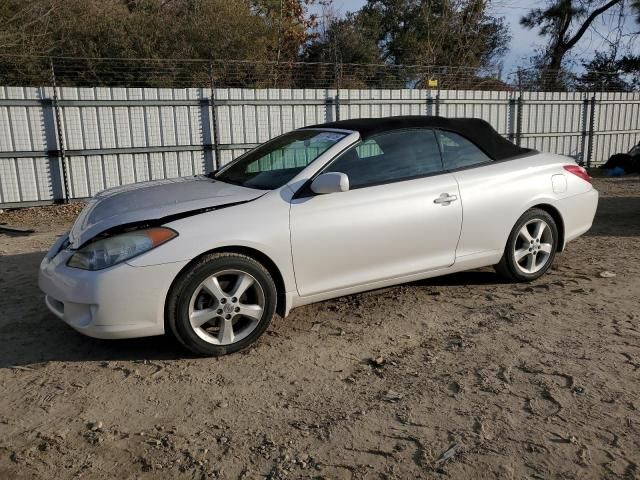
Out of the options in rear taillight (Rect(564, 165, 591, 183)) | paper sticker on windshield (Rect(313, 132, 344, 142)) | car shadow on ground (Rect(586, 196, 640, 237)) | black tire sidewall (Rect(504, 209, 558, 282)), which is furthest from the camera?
car shadow on ground (Rect(586, 196, 640, 237))

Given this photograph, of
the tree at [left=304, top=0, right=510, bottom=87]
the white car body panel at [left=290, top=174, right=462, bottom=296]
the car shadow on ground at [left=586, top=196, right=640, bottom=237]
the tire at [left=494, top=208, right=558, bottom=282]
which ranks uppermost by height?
the tree at [left=304, top=0, right=510, bottom=87]

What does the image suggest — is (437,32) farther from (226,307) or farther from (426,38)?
(226,307)

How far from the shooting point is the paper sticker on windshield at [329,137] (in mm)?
4451

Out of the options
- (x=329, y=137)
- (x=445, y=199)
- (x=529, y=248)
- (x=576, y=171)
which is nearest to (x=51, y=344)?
(x=329, y=137)

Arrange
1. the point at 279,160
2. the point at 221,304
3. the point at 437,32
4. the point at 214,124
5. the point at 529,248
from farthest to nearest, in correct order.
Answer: the point at 437,32 < the point at 214,124 < the point at 529,248 < the point at 279,160 < the point at 221,304

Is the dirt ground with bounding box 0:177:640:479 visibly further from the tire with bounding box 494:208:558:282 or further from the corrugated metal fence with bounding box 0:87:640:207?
the corrugated metal fence with bounding box 0:87:640:207

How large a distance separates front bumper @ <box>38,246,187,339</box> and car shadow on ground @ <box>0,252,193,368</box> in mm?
331

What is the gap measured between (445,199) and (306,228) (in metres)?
1.23

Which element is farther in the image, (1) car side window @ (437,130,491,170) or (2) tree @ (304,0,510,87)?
(2) tree @ (304,0,510,87)

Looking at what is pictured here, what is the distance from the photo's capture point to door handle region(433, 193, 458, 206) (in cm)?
447

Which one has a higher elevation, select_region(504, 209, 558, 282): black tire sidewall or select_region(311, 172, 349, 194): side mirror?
select_region(311, 172, 349, 194): side mirror

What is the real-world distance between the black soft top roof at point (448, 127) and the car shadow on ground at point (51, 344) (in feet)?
7.08

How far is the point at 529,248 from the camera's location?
509cm

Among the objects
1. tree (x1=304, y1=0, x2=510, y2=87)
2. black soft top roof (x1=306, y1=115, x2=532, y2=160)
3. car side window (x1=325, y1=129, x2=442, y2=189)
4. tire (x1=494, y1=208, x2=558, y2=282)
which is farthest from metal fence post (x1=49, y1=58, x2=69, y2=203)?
tree (x1=304, y1=0, x2=510, y2=87)
